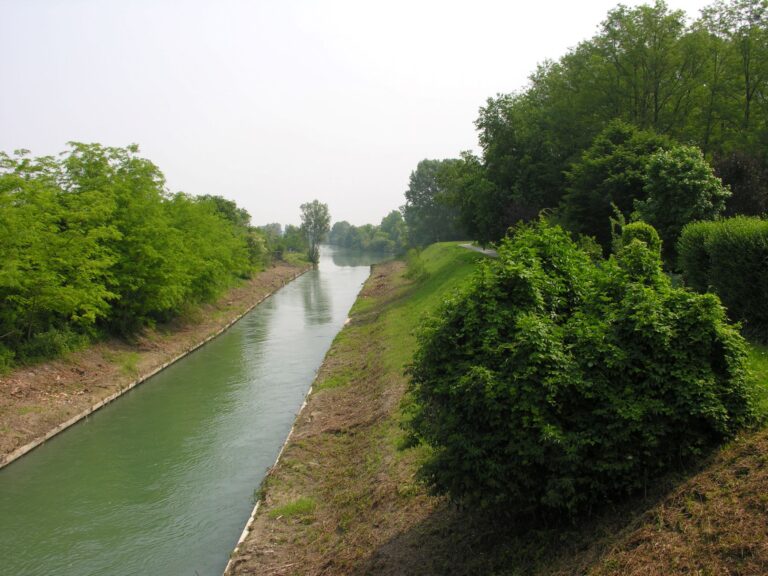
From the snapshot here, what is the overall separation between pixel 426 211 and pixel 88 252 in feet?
268

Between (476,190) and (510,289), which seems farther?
(476,190)

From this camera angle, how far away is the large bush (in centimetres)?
646

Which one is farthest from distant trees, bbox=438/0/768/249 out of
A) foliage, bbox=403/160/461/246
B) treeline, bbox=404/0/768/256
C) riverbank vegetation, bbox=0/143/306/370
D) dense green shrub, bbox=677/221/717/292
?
foliage, bbox=403/160/461/246

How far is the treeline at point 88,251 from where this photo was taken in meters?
19.4

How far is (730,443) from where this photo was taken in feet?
21.9

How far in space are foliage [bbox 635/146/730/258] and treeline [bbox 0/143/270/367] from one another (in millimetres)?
19899

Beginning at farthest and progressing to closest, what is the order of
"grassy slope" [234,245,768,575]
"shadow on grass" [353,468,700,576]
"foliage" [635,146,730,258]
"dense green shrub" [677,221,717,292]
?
"foliage" [635,146,730,258] < "dense green shrub" [677,221,717,292] < "shadow on grass" [353,468,700,576] < "grassy slope" [234,245,768,575]

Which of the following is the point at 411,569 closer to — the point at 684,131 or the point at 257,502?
the point at 257,502

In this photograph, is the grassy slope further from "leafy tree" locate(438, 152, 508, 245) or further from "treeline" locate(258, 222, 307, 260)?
"treeline" locate(258, 222, 307, 260)

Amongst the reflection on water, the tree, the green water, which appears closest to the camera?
the green water

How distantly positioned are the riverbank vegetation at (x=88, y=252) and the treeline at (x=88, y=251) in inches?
1.6

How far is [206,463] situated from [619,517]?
1160 cm

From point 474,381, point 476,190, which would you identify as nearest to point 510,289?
point 474,381

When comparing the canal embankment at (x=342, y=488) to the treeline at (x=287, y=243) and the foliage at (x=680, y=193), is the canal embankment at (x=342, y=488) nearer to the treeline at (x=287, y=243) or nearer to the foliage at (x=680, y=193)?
the foliage at (x=680, y=193)
